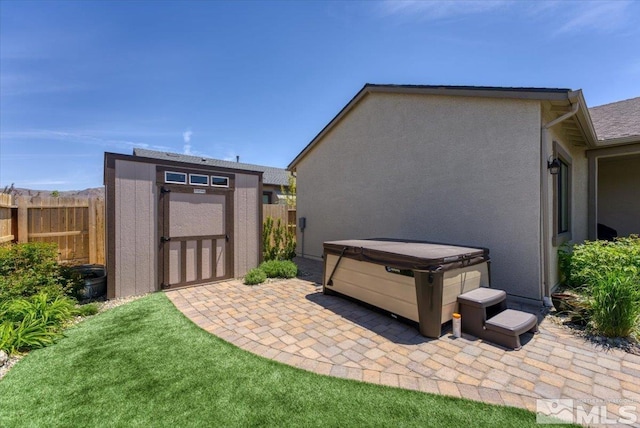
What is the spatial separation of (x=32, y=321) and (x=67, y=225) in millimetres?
3121

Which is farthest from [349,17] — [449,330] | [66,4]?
[449,330]

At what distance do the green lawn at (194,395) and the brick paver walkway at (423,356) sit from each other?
0.76 ft

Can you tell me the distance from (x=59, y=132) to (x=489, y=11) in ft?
52.0

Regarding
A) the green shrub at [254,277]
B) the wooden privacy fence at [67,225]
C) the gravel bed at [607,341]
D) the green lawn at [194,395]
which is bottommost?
the gravel bed at [607,341]

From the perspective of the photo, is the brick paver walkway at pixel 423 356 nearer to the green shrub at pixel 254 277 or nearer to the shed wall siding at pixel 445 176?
the green shrub at pixel 254 277

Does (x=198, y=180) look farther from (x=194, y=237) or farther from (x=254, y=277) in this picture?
(x=254, y=277)

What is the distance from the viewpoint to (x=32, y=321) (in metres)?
3.61

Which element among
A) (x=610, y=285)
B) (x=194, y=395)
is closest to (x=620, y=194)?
(x=610, y=285)

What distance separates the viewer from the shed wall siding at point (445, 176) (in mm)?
4988

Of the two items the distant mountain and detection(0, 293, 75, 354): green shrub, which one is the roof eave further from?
the distant mountain

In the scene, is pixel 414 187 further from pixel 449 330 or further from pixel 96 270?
pixel 96 270

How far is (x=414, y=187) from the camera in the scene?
263 inches

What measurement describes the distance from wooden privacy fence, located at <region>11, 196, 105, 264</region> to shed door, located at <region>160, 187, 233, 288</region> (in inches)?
77.1

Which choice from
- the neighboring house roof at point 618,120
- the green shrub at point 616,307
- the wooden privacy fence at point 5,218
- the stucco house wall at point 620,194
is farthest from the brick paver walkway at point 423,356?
the stucco house wall at point 620,194
